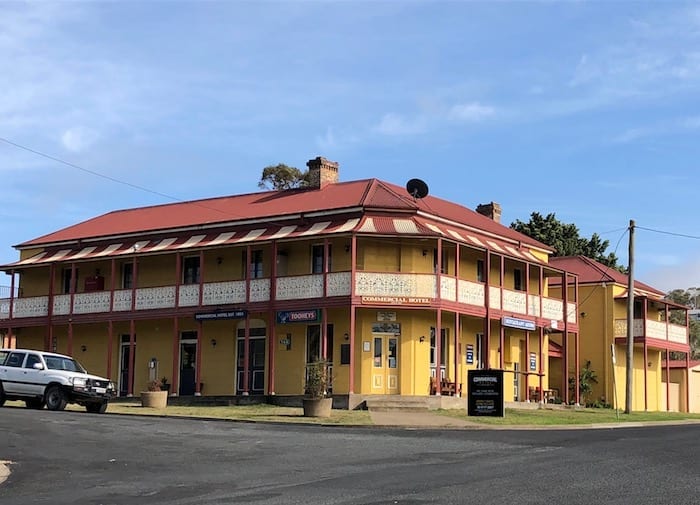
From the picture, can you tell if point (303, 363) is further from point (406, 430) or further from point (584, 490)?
point (584, 490)

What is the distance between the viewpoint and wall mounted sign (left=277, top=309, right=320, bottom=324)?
109 feet

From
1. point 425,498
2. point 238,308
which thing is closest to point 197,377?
point 238,308

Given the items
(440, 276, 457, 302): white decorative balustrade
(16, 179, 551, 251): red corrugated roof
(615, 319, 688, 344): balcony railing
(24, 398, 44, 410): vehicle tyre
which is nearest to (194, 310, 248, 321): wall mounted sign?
(16, 179, 551, 251): red corrugated roof

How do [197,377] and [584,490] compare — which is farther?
[197,377]

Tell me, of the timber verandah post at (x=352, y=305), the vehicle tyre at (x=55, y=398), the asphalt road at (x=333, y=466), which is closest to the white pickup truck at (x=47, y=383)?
the vehicle tyre at (x=55, y=398)

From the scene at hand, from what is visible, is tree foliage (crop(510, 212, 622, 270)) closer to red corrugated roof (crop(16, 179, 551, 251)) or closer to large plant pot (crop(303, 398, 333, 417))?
red corrugated roof (crop(16, 179, 551, 251))

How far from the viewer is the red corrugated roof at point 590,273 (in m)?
46.2

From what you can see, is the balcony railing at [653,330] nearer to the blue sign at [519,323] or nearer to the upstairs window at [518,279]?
the upstairs window at [518,279]

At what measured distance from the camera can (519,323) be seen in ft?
120

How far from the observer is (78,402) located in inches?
1118

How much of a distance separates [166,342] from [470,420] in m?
15.7

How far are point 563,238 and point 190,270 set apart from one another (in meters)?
31.7

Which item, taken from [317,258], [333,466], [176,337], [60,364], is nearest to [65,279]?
[176,337]

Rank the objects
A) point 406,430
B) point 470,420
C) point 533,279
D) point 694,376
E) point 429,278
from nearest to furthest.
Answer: point 406,430 → point 470,420 → point 429,278 → point 533,279 → point 694,376
